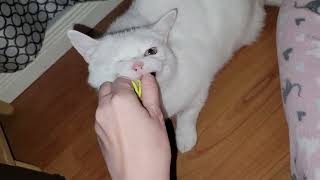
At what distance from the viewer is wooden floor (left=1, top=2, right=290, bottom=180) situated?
1.49 m

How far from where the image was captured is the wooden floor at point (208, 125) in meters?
1.49

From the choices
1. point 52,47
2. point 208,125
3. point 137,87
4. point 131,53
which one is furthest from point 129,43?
point 52,47

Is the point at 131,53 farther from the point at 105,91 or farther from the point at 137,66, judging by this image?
the point at 105,91

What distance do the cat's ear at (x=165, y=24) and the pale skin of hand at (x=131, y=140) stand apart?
16.1 inches

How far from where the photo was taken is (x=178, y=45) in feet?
4.16

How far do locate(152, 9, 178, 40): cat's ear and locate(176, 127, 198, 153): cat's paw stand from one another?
1.37ft

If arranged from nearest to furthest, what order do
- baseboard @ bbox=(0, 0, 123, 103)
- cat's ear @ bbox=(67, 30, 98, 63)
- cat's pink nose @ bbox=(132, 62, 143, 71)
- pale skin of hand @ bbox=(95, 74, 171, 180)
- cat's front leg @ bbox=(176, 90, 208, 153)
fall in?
pale skin of hand @ bbox=(95, 74, 171, 180) < cat's pink nose @ bbox=(132, 62, 143, 71) < cat's ear @ bbox=(67, 30, 98, 63) < cat's front leg @ bbox=(176, 90, 208, 153) < baseboard @ bbox=(0, 0, 123, 103)

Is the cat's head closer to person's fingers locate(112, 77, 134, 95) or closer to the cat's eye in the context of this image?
the cat's eye

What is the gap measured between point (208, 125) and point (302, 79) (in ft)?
1.39

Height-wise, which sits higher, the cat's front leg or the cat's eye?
the cat's eye

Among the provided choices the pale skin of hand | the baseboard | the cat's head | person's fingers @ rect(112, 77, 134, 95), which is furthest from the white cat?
the baseboard

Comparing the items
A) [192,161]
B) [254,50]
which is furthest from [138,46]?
[254,50]

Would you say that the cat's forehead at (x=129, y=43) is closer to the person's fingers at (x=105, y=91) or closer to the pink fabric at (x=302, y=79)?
the person's fingers at (x=105, y=91)

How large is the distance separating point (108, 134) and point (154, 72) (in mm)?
357
